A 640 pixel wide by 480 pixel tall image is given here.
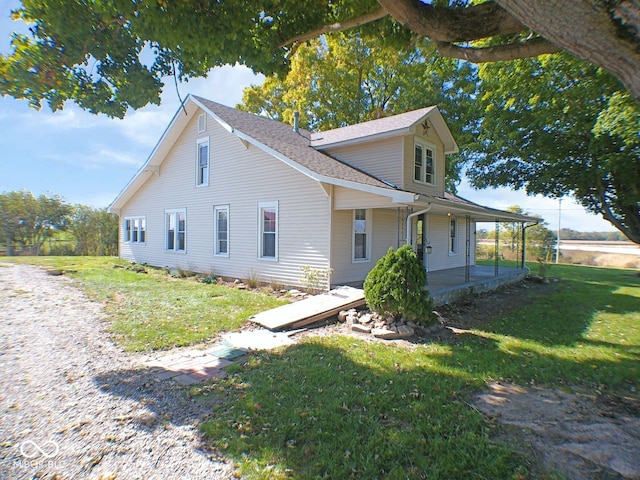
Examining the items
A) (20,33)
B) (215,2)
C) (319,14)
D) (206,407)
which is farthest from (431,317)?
(20,33)

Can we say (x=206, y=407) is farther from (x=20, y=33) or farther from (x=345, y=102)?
(x=345, y=102)

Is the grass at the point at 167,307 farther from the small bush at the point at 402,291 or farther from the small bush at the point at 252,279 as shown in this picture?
the small bush at the point at 402,291

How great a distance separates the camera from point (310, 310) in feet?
24.6

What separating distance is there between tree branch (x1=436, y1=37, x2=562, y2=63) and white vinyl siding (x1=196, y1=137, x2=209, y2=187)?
1025 cm

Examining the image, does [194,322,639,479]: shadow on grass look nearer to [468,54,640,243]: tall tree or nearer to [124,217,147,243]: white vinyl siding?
[468,54,640,243]: tall tree

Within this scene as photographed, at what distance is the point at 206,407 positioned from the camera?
143 inches

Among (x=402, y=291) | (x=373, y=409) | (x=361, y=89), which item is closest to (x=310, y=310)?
(x=402, y=291)

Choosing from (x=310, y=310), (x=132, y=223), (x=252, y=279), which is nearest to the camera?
(x=310, y=310)

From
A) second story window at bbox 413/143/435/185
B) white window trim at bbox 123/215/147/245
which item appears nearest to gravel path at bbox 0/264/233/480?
second story window at bbox 413/143/435/185

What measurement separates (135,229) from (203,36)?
15015mm

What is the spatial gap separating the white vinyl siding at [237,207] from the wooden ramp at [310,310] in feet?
4.86

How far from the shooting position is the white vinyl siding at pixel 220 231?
42.3 ft

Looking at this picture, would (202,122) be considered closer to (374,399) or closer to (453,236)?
(453,236)

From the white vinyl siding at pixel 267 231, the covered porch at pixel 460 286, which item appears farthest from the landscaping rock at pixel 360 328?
the white vinyl siding at pixel 267 231
